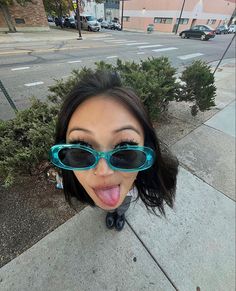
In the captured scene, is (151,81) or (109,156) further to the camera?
(151,81)

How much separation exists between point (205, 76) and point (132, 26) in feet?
111

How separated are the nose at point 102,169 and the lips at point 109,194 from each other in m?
0.11

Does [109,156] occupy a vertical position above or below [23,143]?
above

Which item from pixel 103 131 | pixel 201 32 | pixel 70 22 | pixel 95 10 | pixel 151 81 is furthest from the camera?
pixel 95 10

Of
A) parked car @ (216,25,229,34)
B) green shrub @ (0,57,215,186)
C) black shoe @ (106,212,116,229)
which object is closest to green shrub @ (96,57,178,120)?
green shrub @ (0,57,215,186)

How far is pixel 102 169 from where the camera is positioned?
37.9 inches

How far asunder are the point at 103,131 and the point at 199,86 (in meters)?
3.22

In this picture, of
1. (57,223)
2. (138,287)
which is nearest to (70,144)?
(57,223)

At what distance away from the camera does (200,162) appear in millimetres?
2750

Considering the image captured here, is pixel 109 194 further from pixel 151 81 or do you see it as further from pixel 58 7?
pixel 58 7

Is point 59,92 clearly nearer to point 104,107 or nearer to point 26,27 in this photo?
point 104,107

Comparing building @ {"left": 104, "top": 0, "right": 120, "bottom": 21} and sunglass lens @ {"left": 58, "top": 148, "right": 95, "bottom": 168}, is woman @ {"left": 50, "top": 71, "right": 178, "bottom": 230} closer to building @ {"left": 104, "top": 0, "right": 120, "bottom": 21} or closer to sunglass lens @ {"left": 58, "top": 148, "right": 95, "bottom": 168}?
sunglass lens @ {"left": 58, "top": 148, "right": 95, "bottom": 168}

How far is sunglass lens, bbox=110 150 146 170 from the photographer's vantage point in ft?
3.10

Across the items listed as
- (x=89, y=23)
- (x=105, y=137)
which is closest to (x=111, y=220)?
(x=105, y=137)
